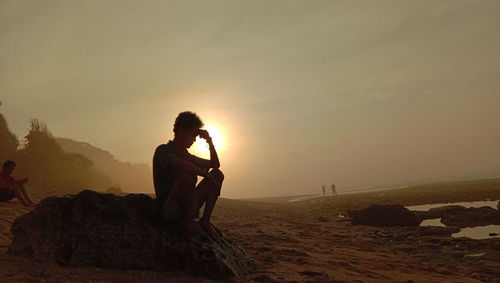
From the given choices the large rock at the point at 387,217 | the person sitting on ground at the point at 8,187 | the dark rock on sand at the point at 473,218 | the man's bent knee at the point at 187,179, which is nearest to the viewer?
the man's bent knee at the point at 187,179

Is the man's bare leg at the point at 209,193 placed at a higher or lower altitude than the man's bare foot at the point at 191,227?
higher

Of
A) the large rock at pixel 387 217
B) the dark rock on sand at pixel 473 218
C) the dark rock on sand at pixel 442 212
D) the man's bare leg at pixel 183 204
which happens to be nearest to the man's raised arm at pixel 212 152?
the man's bare leg at pixel 183 204

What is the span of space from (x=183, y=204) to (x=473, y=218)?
567 inches

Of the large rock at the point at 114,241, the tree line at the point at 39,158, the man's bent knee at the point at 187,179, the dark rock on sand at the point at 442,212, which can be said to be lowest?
the dark rock on sand at the point at 442,212

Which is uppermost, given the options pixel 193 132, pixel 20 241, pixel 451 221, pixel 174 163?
pixel 193 132

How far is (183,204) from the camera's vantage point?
5879 mm

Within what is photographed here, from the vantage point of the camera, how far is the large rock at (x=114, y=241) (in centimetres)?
571

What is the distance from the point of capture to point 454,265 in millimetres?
8281

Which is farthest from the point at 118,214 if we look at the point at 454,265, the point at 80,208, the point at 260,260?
the point at 454,265

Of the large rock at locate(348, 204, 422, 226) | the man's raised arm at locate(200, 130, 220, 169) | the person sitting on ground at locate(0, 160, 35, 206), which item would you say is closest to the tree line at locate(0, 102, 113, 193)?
the person sitting on ground at locate(0, 160, 35, 206)

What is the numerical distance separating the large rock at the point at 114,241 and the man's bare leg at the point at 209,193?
0.30m

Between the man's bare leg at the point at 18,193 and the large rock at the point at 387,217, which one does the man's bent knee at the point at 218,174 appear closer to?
the man's bare leg at the point at 18,193

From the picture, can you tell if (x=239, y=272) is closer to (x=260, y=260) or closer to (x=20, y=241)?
(x=260, y=260)

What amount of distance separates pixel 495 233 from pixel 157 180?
11.7 m
